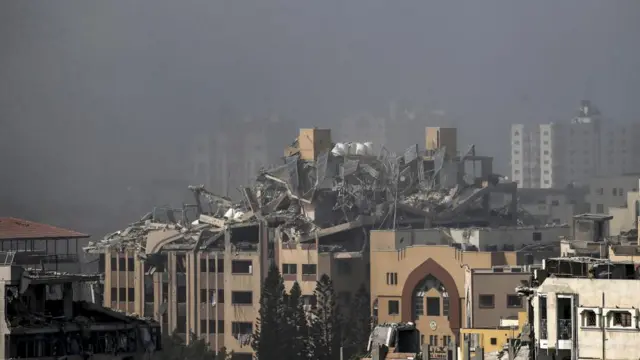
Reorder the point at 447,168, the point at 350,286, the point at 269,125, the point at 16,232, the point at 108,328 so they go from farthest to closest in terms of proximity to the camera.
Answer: the point at 269,125 → the point at 447,168 → the point at 350,286 → the point at 16,232 → the point at 108,328

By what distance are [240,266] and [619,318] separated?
50466mm

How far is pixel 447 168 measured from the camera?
9162cm

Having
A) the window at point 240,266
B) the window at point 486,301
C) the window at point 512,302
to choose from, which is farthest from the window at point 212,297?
the window at point 512,302

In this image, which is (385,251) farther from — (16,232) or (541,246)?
(16,232)

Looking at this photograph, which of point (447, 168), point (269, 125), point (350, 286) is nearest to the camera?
point (350, 286)

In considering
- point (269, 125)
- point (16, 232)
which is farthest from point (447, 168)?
point (16, 232)

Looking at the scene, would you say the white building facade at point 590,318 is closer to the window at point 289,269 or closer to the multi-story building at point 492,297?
the multi-story building at point 492,297

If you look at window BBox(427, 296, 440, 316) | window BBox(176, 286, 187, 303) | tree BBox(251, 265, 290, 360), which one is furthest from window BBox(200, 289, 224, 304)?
window BBox(427, 296, 440, 316)

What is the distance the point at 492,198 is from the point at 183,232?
14.6m

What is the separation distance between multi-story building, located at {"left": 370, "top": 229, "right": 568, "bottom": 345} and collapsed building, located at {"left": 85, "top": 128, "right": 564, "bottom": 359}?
79.4 inches

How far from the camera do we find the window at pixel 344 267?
78.8 m

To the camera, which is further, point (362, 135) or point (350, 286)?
point (362, 135)

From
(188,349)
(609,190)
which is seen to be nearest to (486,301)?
(188,349)

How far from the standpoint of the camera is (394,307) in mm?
72812
